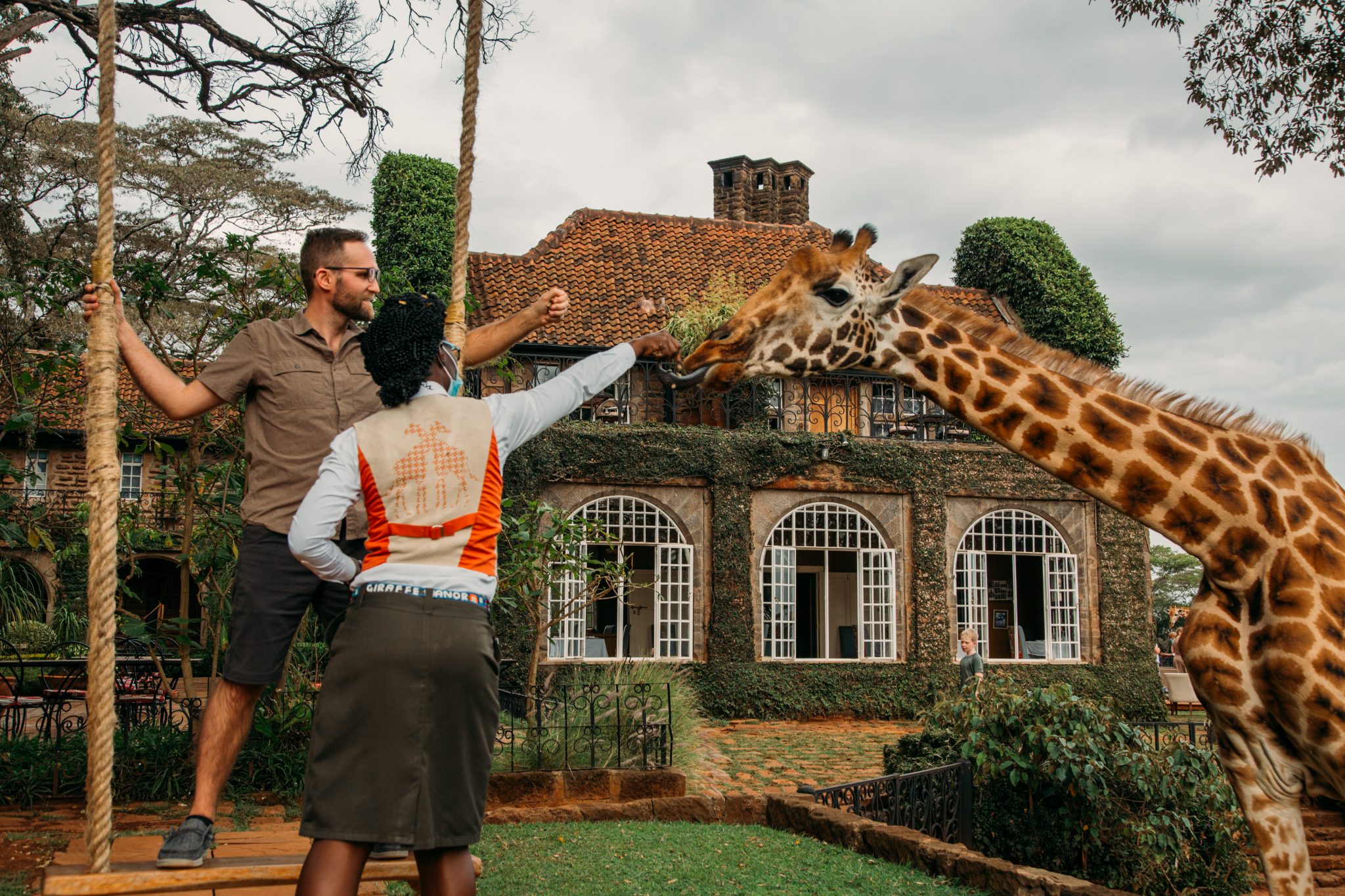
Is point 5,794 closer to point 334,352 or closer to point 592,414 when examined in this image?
point 334,352

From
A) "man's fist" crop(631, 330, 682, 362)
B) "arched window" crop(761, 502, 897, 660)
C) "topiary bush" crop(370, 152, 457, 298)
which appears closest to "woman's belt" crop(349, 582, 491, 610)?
"man's fist" crop(631, 330, 682, 362)

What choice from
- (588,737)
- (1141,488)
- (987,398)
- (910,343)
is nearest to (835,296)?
(910,343)

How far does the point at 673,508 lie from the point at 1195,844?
11537 mm

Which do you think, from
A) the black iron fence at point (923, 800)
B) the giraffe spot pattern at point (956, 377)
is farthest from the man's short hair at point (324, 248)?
the black iron fence at point (923, 800)

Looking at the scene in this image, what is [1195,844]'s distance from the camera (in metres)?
7.63

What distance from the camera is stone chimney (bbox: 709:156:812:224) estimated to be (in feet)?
88.0

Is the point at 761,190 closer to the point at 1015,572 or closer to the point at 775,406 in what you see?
the point at 775,406

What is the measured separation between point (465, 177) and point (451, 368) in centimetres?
94

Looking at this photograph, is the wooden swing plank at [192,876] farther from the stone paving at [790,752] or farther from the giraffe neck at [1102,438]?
the stone paving at [790,752]

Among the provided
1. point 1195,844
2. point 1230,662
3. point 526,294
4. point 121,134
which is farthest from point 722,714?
point 121,134

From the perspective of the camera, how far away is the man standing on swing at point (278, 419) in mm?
3559

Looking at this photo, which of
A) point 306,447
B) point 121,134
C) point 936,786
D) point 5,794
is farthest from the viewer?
point 121,134

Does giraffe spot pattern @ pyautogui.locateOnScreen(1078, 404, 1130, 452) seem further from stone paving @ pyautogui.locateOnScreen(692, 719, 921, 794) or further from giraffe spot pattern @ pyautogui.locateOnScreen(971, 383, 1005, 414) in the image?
stone paving @ pyautogui.locateOnScreen(692, 719, 921, 794)

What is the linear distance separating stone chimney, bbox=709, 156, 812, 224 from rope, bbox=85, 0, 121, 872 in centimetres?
2411
